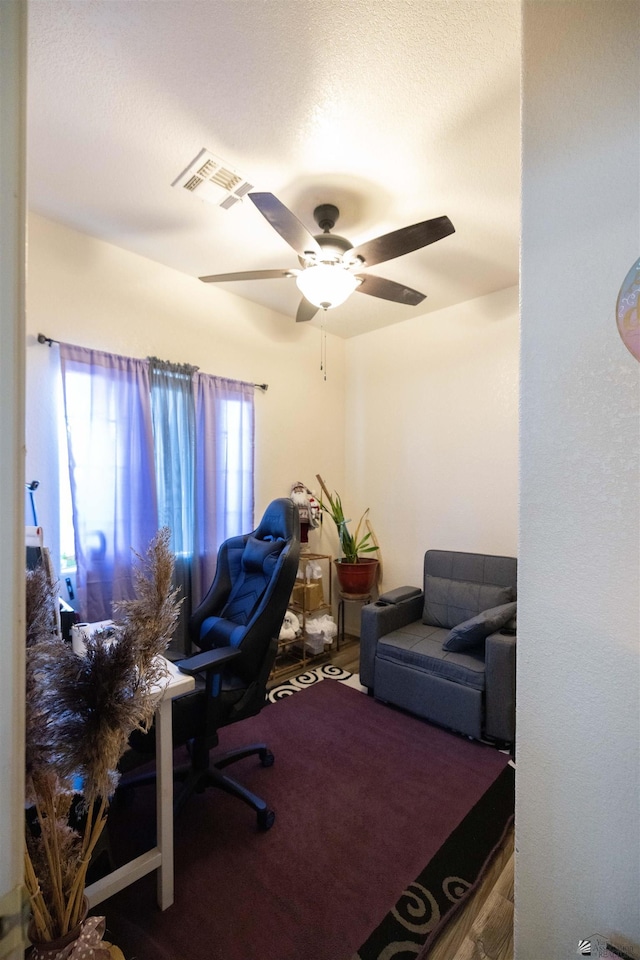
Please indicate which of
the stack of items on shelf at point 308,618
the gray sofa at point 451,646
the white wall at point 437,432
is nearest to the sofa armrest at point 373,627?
the gray sofa at point 451,646

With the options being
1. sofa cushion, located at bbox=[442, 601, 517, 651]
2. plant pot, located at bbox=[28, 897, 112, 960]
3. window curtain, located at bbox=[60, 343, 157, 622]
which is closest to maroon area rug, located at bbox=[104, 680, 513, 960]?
sofa cushion, located at bbox=[442, 601, 517, 651]

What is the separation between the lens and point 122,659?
2.64 feet

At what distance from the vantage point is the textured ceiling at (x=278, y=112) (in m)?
1.27

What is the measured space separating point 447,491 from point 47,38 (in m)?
3.22

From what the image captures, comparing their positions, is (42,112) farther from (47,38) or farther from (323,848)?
(323,848)

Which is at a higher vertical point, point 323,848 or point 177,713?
point 177,713

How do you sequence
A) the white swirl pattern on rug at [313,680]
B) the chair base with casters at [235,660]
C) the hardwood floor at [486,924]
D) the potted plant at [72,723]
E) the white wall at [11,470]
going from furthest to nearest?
the white swirl pattern on rug at [313,680]
the chair base with casters at [235,660]
the hardwood floor at [486,924]
the potted plant at [72,723]
the white wall at [11,470]

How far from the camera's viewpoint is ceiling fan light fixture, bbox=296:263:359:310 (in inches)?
74.4

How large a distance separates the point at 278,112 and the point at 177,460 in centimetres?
194

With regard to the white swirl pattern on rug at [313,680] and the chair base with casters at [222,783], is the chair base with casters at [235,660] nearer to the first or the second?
the chair base with casters at [222,783]

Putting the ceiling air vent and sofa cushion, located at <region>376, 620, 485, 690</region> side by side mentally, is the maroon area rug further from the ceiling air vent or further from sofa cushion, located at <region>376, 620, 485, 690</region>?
the ceiling air vent

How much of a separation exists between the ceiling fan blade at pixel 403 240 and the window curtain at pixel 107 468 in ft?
5.17

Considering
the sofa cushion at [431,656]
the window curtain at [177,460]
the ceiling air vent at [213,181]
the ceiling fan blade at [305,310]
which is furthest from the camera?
the window curtain at [177,460]

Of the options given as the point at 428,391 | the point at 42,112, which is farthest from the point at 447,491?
the point at 42,112
